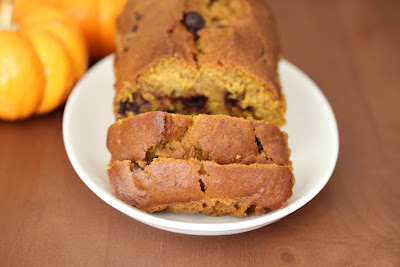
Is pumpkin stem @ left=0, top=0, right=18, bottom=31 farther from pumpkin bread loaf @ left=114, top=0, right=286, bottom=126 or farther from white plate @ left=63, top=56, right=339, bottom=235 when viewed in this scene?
pumpkin bread loaf @ left=114, top=0, right=286, bottom=126

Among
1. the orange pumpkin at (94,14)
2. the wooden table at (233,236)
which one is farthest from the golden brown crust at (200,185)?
the orange pumpkin at (94,14)

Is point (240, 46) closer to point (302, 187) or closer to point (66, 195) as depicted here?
point (302, 187)

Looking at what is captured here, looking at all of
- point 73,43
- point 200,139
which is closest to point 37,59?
point 73,43

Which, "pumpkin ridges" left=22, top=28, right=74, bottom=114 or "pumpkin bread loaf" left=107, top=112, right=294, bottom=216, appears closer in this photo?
"pumpkin bread loaf" left=107, top=112, right=294, bottom=216

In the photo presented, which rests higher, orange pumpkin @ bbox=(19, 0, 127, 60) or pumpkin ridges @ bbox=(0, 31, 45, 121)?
orange pumpkin @ bbox=(19, 0, 127, 60)

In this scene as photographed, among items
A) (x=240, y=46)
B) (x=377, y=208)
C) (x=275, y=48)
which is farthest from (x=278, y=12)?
(x=377, y=208)

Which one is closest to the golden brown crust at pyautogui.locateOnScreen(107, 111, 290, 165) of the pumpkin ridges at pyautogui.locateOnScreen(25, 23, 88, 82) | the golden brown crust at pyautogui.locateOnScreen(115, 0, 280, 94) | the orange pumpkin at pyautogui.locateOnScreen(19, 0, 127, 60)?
the golden brown crust at pyautogui.locateOnScreen(115, 0, 280, 94)

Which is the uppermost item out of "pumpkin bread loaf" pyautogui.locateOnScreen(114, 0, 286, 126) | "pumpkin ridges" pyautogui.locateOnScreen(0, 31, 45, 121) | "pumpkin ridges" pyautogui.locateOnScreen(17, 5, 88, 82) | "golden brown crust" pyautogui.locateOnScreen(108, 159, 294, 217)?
"pumpkin bread loaf" pyautogui.locateOnScreen(114, 0, 286, 126)

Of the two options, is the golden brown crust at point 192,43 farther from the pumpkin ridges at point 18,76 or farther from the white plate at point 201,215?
the pumpkin ridges at point 18,76
